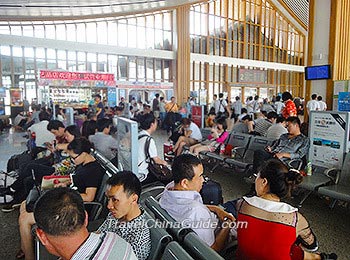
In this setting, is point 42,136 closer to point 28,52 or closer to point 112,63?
point 28,52

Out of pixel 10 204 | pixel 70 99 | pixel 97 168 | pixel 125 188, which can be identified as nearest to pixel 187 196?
pixel 125 188

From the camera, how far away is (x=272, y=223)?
1587 millimetres

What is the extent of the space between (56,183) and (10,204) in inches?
54.5

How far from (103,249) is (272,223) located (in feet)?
2.90

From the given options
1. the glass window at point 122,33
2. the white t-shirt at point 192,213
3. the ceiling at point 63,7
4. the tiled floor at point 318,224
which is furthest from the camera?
the glass window at point 122,33

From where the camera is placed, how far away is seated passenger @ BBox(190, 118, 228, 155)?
5.85 meters

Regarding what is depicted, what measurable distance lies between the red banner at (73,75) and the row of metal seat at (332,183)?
914 centimetres

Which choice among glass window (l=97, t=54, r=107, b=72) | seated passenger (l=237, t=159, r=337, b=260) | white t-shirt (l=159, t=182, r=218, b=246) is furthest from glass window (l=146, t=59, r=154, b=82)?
seated passenger (l=237, t=159, r=337, b=260)

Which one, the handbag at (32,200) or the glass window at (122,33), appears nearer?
the handbag at (32,200)

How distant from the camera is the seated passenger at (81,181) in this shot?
2646 millimetres

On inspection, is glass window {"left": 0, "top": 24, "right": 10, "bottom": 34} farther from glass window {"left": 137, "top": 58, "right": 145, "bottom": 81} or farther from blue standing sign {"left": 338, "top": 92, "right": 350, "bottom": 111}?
blue standing sign {"left": 338, "top": 92, "right": 350, "bottom": 111}

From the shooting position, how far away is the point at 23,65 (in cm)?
Result: 1511

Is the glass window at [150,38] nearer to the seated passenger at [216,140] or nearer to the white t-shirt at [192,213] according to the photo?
the seated passenger at [216,140]

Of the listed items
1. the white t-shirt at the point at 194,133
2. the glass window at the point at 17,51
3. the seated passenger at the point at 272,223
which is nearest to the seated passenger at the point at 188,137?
the white t-shirt at the point at 194,133
